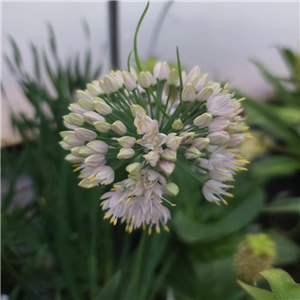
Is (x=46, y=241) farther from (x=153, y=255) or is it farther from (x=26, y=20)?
(x=26, y=20)

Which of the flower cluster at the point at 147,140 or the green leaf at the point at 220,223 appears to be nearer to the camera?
the flower cluster at the point at 147,140

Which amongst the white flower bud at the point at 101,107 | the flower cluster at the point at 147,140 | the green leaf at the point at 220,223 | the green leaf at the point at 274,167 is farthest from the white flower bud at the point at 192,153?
the green leaf at the point at 274,167

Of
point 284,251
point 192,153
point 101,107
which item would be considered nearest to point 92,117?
point 101,107

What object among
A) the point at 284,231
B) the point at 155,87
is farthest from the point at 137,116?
the point at 284,231

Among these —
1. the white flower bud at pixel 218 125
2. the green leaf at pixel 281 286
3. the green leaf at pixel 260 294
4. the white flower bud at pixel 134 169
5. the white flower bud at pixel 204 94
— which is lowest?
the green leaf at pixel 260 294

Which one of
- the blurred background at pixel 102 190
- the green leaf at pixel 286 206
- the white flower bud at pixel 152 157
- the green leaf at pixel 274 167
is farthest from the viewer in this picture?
the green leaf at pixel 274 167

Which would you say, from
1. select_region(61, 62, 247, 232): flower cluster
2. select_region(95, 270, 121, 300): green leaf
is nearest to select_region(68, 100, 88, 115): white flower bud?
select_region(61, 62, 247, 232): flower cluster

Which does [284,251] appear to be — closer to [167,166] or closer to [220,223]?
[220,223]

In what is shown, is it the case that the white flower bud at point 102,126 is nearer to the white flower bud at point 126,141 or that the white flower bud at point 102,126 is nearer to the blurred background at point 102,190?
the white flower bud at point 126,141
